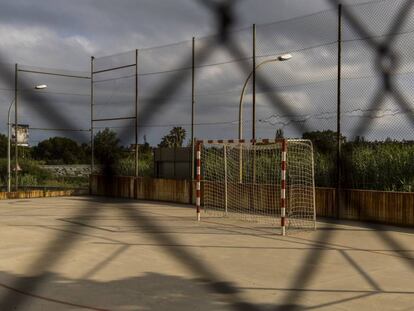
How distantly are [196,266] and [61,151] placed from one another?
5.21m

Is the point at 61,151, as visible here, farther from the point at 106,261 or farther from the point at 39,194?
the point at 39,194

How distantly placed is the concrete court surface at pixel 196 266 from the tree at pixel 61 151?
104cm

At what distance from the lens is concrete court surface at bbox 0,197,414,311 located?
464 centimetres

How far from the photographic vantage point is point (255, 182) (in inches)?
523

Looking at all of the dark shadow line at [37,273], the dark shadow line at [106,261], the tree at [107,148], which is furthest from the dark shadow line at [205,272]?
the tree at [107,148]

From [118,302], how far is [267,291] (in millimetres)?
1356

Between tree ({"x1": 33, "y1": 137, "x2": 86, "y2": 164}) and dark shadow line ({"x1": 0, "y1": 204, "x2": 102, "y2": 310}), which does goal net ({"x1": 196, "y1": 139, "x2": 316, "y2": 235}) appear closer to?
dark shadow line ({"x1": 0, "y1": 204, "x2": 102, "y2": 310})

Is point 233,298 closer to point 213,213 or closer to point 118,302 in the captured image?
point 118,302

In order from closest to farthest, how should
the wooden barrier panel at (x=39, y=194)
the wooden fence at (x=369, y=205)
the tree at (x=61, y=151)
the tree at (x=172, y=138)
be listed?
the tree at (x=61, y=151)
the tree at (x=172, y=138)
the wooden fence at (x=369, y=205)
the wooden barrier panel at (x=39, y=194)

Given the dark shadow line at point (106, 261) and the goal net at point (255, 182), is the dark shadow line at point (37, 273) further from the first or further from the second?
the goal net at point (255, 182)

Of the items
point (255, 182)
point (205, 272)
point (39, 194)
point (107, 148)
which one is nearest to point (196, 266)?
point (205, 272)

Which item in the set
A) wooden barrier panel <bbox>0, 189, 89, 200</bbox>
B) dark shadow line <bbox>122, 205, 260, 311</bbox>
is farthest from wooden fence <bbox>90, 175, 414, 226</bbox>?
wooden barrier panel <bbox>0, 189, 89, 200</bbox>

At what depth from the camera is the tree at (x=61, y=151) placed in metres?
1.50

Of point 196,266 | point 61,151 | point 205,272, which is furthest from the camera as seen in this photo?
point 196,266
